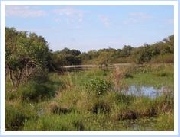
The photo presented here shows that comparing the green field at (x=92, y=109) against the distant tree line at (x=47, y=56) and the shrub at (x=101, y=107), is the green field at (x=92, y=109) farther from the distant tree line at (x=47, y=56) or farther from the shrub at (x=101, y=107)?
the distant tree line at (x=47, y=56)

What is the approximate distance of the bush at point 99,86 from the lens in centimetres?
852

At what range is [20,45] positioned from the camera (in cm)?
1137

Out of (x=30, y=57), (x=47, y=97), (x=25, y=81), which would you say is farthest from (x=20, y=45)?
(x=47, y=97)

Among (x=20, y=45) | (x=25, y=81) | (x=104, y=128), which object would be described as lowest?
(x=104, y=128)

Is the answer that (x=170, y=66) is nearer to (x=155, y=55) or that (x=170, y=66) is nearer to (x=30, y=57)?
(x=155, y=55)

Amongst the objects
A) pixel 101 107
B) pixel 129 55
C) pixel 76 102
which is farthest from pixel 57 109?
pixel 129 55

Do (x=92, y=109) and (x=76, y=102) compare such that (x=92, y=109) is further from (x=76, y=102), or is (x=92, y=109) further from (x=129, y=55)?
(x=129, y=55)

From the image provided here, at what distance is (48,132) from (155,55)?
16.1 m

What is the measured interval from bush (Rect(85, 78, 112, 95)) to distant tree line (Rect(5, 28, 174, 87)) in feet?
→ 7.17

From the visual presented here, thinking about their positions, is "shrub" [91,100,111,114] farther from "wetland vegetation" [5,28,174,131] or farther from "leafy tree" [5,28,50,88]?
"leafy tree" [5,28,50,88]

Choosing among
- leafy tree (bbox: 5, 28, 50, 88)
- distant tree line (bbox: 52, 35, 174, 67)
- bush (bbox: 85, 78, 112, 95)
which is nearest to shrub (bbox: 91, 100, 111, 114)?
bush (bbox: 85, 78, 112, 95)

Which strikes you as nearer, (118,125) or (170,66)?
(118,125)

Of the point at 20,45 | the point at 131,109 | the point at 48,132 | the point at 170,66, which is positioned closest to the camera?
the point at 48,132

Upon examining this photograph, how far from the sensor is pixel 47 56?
1548cm
